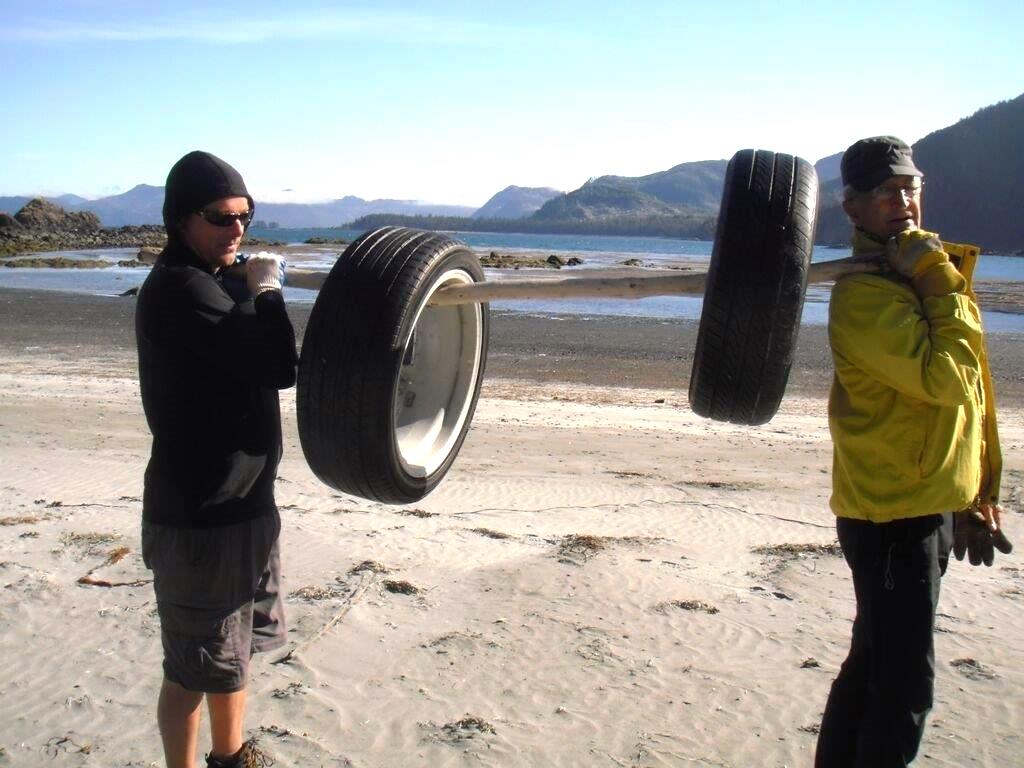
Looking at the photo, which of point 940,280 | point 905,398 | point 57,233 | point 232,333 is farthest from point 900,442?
point 57,233

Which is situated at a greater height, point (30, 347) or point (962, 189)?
point (962, 189)

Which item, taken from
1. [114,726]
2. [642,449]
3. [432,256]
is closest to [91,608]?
[114,726]

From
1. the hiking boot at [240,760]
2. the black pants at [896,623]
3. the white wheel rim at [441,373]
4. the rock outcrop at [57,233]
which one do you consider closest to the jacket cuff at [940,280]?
the black pants at [896,623]

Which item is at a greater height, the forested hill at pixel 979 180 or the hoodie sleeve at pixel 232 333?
the forested hill at pixel 979 180

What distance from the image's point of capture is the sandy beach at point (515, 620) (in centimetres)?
442

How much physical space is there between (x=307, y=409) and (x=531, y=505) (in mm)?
5157

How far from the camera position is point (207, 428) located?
319 centimetres

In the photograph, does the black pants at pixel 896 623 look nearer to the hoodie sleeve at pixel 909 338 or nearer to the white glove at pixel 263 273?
the hoodie sleeve at pixel 909 338

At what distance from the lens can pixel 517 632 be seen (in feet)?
18.2

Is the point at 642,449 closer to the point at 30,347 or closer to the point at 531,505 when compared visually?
the point at 531,505

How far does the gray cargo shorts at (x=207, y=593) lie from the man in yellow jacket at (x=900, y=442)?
6.49ft

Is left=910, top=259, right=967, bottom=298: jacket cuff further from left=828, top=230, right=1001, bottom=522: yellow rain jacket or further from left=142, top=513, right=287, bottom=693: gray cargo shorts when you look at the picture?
left=142, top=513, right=287, bottom=693: gray cargo shorts

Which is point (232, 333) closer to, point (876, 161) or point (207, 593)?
point (207, 593)

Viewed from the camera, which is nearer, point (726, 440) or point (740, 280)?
point (740, 280)
